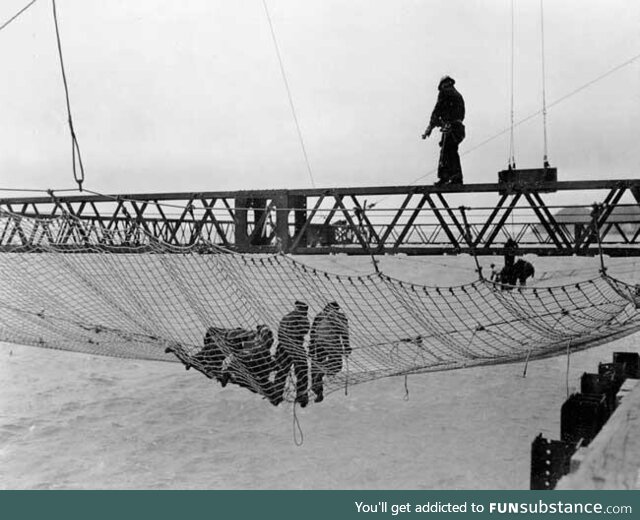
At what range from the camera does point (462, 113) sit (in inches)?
384

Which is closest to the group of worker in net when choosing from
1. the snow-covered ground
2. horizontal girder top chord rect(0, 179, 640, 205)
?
the snow-covered ground

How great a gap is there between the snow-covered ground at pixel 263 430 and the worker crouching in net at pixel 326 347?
3.88 feet

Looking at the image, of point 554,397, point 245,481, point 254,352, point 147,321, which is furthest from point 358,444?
point 554,397

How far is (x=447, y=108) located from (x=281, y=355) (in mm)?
5212

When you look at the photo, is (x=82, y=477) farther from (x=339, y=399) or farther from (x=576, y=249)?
(x=576, y=249)

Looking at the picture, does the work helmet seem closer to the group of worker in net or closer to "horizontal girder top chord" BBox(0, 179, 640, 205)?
"horizontal girder top chord" BBox(0, 179, 640, 205)

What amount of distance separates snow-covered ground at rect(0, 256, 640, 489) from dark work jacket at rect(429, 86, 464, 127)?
9.62 feet

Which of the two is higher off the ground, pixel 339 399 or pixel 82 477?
pixel 339 399

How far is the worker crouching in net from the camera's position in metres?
6.40

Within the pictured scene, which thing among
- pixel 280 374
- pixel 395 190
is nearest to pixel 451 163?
pixel 395 190

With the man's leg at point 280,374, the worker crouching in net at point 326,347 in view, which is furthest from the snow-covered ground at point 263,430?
the worker crouching in net at point 326,347

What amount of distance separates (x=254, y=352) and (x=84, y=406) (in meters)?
4.32

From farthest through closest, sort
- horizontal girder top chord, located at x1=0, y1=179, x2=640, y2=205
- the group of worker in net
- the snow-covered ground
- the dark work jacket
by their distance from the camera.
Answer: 1. the dark work jacket
2. horizontal girder top chord, located at x1=0, y1=179, x2=640, y2=205
3. the snow-covered ground
4. the group of worker in net

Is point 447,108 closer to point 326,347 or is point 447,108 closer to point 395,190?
point 395,190
